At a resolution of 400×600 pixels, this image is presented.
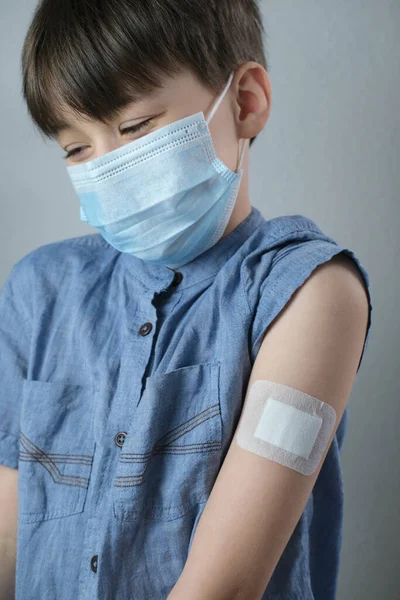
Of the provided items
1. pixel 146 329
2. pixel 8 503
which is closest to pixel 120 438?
pixel 146 329

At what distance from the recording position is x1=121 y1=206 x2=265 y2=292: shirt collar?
3.61ft

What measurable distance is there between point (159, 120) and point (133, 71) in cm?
8

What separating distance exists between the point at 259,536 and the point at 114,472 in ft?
0.82

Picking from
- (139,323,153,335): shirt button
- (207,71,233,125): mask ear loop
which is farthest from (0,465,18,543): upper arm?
(207,71,233,125): mask ear loop

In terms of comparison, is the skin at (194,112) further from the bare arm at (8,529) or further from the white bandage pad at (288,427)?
the bare arm at (8,529)

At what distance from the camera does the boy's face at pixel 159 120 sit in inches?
39.0

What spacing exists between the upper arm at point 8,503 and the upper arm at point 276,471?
0.39m

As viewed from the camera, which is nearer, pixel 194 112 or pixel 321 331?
pixel 321 331

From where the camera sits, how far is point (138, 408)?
101 cm

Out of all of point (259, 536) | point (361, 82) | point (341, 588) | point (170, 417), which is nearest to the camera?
point (259, 536)

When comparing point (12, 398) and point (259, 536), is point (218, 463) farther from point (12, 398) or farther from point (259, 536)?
point (12, 398)

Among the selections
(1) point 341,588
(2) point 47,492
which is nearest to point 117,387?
(2) point 47,492

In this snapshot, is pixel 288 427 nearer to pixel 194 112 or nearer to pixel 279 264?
Answer: pixel 279 264

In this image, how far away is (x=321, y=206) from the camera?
1458 mm
